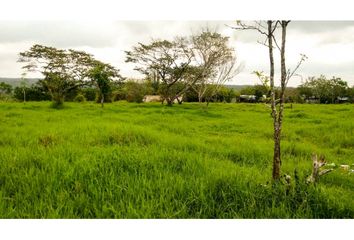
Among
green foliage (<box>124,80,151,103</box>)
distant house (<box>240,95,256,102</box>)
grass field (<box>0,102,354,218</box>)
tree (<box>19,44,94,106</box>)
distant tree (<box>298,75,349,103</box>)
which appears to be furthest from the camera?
distant tree (<box>298,75,349,103</box>)

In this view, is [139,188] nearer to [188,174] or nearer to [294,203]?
[188,174]

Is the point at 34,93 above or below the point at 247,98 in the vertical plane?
below

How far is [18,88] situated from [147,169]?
21.7 m

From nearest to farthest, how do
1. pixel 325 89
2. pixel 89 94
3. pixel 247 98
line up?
1. pixel 89 94
2. pixel 247 98
3. pixel 325 89

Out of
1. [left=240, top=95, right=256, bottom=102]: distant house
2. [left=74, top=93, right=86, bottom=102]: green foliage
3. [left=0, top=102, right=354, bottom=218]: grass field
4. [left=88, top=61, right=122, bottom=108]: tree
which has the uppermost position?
[left=88, top=61, right=122, bottom=108]: tree

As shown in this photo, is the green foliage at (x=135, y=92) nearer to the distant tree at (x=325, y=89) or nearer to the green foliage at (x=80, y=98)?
the green foliage at (x=80, y=98)

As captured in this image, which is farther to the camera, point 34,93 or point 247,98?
point 247,98

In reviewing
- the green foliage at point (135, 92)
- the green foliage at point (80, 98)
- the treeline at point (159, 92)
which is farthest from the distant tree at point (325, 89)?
the green foliage at point (80, 98)

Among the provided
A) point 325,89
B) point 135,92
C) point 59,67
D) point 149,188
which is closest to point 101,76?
point 59,67

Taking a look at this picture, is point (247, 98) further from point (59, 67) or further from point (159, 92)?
point (59, 67)

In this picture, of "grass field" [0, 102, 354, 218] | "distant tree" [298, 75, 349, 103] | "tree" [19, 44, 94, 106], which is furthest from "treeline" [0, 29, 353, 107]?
"distant tree" [298, 75, 349, 103]

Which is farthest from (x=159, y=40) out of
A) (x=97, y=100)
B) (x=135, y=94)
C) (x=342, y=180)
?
(x=342, y=180)

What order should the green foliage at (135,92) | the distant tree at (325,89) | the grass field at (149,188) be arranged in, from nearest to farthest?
the grass field at (149,188)
the green foliage at (135,92)
the distant tree at (325,89)

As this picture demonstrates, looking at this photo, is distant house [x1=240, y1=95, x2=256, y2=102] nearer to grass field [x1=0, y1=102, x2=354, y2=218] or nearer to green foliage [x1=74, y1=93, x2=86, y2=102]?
green foliage [x1=74, y1=93, x2=86, y2=102]
